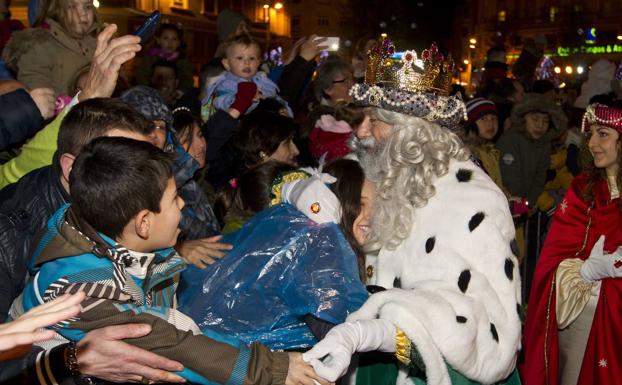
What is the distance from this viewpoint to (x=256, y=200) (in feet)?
12.9

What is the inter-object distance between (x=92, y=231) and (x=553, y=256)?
358 cm

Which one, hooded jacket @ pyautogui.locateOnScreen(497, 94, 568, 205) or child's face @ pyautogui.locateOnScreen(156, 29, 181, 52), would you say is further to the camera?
child's face @ pyautogui.locateOnScreen(156, 29, 181, 52)

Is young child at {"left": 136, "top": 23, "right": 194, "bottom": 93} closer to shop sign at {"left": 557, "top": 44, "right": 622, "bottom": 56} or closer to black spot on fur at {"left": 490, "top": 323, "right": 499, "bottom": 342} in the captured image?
black spot on fur at {"left": 490, "top": 323, "right": 499, "bottom": 342}

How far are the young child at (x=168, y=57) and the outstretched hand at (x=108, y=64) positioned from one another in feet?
16.2

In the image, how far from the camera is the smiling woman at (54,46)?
4.71 metres

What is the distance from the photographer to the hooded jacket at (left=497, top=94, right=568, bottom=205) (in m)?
7.79

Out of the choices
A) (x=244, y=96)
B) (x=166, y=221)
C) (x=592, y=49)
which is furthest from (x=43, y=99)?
(x=592, y=49)

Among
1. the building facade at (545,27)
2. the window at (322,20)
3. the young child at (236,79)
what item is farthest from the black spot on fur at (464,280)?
the window at (322,20)

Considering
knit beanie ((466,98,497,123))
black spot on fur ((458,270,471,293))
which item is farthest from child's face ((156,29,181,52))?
black spot on fur ((458,270,471,293))

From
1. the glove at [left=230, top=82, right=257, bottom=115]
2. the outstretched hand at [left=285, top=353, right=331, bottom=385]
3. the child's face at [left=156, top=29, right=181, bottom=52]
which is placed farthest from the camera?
the child's face at [left=156, top=29, right=181, bottom=52]

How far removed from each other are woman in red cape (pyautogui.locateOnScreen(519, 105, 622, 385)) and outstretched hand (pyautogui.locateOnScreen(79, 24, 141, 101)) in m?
3.26

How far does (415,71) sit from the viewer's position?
125 inches

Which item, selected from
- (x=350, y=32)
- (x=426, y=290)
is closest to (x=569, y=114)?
(x=426, y=290)

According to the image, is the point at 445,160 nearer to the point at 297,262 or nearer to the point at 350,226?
the point at 350,226
